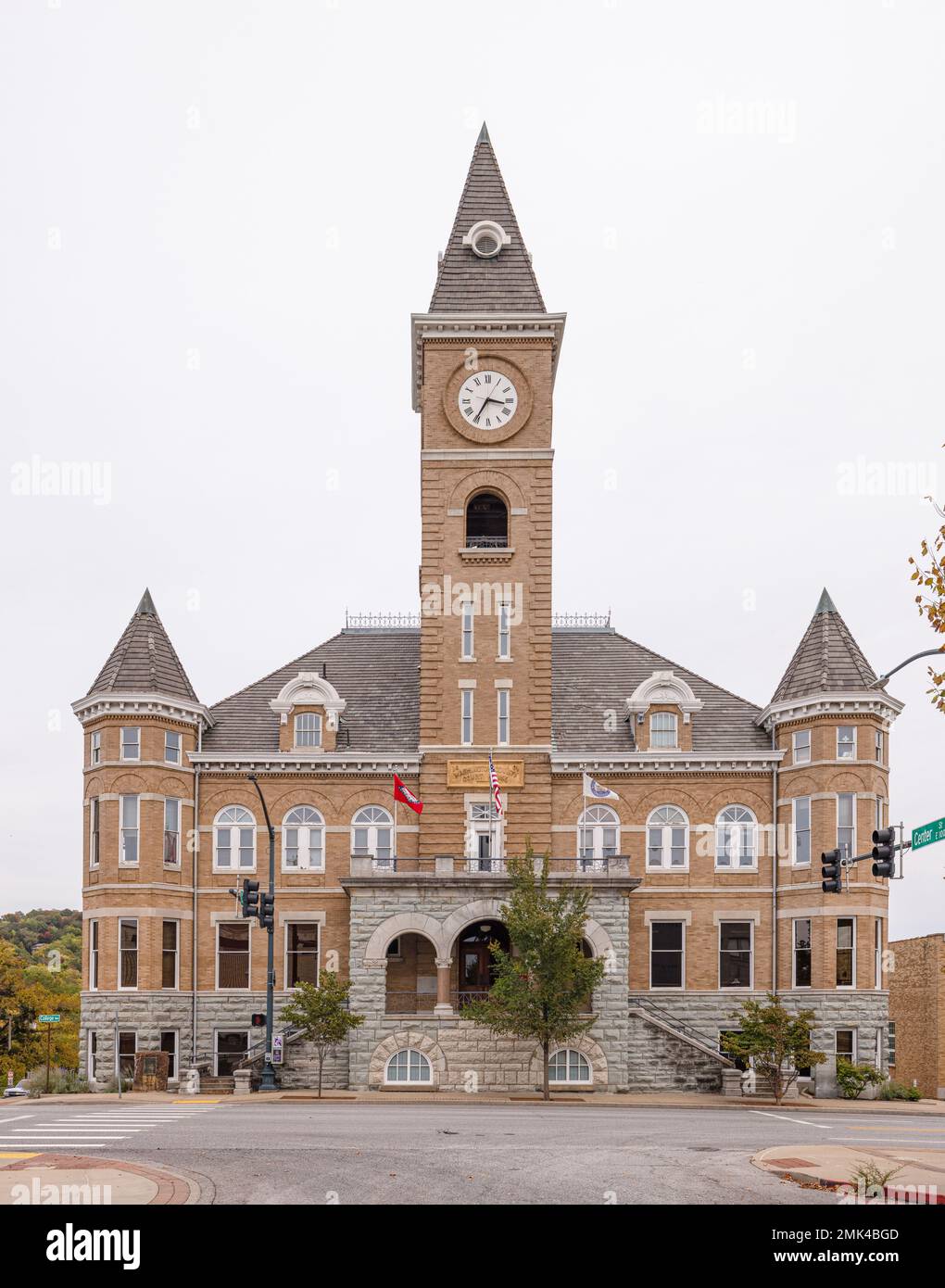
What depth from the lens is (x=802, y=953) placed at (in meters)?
47.9

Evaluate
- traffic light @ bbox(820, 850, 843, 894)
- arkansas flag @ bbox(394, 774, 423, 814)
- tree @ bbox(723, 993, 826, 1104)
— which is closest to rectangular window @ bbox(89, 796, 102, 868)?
arkansas flag @ bbox(394, 774, 423, 814)

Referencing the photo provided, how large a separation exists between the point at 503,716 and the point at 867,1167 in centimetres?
2897

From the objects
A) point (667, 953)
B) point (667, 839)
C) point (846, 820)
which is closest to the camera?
point (846, 820)

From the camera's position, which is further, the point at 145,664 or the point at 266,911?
the point at 145,664

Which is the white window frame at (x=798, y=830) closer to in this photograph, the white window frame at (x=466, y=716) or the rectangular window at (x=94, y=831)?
the white window frame at (x=466, y=716)

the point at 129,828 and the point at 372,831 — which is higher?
the point at 129,828

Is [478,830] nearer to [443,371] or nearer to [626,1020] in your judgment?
[626,1020]

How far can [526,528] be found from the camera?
163 ft

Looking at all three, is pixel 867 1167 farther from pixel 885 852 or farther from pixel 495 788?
pixel 495 788

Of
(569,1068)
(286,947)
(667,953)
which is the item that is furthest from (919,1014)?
(286,947)

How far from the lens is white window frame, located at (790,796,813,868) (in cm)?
4794

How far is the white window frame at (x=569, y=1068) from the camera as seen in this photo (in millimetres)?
44000
